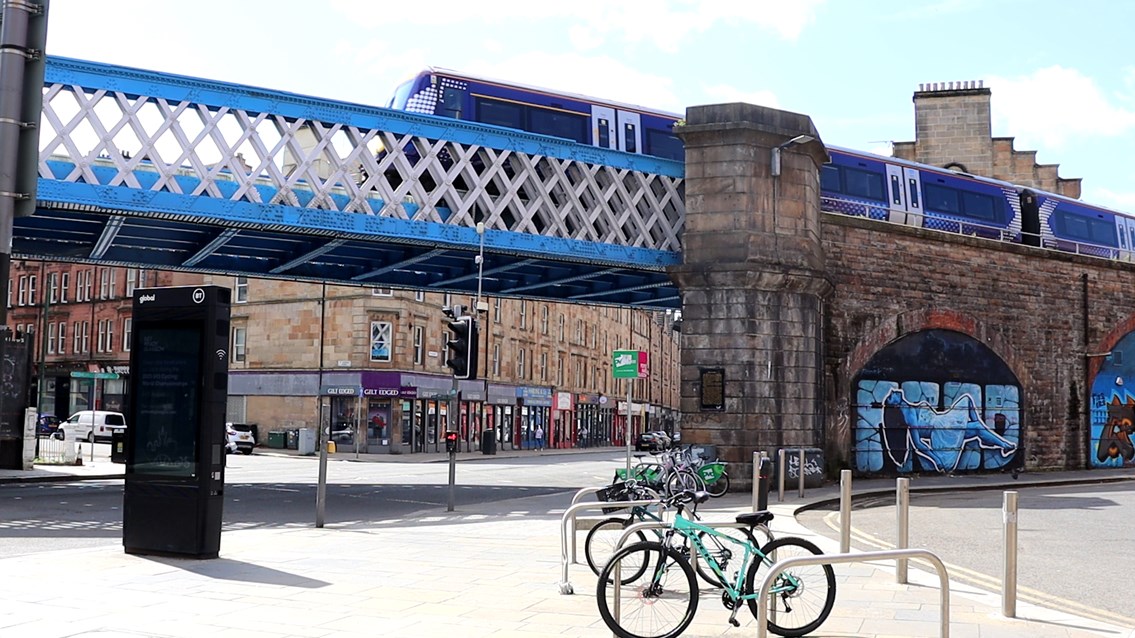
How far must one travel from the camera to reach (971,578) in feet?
36.4

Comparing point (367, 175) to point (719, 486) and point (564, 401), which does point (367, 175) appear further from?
point (564, 401)

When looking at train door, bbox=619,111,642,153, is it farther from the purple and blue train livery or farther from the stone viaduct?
the stone viaduct

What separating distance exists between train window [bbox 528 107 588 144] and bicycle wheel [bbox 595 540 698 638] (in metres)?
18.6

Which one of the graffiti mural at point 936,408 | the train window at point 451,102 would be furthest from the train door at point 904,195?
the train window at point 451,102

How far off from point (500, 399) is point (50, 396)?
25329 millimetres

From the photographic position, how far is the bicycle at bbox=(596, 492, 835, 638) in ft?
25.1

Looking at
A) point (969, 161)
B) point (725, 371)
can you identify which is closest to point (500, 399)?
point (969, 161)

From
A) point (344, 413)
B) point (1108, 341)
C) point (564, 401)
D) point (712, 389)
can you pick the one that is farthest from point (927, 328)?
point (564, 401)

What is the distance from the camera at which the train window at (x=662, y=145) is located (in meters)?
27.6

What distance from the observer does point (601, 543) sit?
35.8ft

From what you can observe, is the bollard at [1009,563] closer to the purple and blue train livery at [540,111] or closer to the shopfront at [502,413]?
the purple and blue train livery at [540,111]

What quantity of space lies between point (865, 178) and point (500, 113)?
37.2ft

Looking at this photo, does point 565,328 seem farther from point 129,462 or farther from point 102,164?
point 129,462

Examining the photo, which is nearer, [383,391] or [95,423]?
[383,391]
